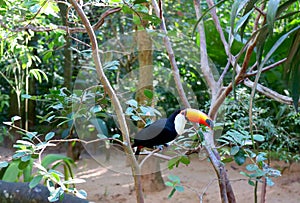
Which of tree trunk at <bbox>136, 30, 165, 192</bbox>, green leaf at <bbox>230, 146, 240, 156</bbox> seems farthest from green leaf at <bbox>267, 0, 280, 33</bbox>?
tree trunk at <bbox>136, 30, 165, 192</bbox>

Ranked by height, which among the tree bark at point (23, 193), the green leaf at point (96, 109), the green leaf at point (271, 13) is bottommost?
the tree bark at point (23, 193)

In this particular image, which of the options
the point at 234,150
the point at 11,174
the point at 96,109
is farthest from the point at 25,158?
the point at 11,174

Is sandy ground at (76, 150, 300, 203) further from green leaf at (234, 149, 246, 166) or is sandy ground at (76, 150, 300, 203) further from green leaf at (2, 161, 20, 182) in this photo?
green leaf at (234, 149, 246, 166)

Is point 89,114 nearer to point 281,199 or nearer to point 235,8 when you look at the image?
point 235,8

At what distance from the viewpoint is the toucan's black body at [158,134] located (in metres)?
1.11

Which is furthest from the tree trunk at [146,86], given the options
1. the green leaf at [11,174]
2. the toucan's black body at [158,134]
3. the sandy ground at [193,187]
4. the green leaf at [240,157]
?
the green leaf at [11,174]

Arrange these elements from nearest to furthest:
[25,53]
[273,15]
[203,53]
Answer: [273,15], [203,53], [25,53]

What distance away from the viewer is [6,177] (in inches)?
85.6

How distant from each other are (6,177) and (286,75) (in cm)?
181

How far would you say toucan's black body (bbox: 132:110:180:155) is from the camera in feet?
3.64

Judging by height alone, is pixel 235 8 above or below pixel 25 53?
above

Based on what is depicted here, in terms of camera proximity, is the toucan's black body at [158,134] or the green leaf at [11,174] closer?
the toucan's black body at [158,134]

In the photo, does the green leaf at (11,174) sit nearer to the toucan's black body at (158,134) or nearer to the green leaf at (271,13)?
the toucan's black body at (158,134)

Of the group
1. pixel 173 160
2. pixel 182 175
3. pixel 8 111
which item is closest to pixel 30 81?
pixel 8 111
